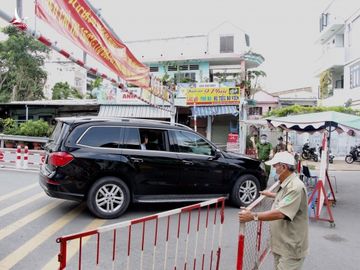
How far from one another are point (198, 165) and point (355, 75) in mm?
19687

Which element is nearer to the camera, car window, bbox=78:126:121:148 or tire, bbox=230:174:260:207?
car window, bbox=78:126:121:148

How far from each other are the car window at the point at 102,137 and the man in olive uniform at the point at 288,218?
13.2 ft

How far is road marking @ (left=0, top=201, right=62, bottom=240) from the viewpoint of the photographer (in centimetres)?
579

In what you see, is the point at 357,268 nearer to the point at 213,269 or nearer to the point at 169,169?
the point at 213,269

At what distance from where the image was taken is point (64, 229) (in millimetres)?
5961

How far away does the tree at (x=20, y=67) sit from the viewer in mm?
27500

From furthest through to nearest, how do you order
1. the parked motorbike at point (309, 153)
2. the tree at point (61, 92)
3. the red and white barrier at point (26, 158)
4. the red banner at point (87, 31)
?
the tree at point (61, 92)
the parked motorbike at point (309, 153)
the red and white barrier at point (26, 158)
the red banner at point (87, 31)

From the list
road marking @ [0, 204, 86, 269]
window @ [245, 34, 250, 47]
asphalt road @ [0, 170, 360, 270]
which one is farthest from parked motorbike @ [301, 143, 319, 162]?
road marking @ [0, 204, 86, 269]

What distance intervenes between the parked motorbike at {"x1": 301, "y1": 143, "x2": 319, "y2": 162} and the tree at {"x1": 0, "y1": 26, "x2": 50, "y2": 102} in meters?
19.9

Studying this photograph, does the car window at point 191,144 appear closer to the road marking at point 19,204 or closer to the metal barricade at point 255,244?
the metal barricade at point 255,244

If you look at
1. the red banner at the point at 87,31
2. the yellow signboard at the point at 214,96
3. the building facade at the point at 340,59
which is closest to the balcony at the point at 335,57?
the building facade at the point at 340,59

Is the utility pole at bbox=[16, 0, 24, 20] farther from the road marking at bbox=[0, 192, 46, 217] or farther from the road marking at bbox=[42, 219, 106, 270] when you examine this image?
the road marking at bbox=[0, 192, 46, 217]

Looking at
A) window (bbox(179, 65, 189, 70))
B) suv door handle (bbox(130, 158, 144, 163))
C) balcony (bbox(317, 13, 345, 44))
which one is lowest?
suv door handle (bbox(130, 158, 144, 163))

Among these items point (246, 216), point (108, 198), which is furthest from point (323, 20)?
point (246, 216)
